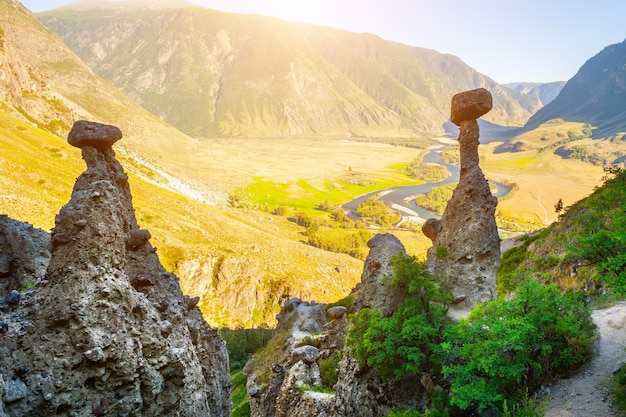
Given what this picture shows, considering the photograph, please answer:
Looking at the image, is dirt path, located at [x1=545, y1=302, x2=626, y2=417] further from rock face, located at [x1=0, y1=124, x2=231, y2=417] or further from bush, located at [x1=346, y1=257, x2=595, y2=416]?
rock face, located at [x1=0, y1=124, x2=231, y2=417]

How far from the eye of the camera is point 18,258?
20016 mm

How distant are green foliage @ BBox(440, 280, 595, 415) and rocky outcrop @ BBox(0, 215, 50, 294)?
827 inches

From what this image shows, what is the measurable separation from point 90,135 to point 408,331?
61.2 ft

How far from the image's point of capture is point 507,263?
56469mm

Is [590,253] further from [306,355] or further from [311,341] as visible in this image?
[311,341]

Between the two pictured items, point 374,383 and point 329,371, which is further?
point 329,371

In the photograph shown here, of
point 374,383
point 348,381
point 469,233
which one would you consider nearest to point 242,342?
point 348,381

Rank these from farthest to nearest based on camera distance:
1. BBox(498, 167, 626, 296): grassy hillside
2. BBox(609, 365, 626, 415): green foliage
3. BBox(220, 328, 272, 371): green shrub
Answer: BBox(220, 328, 272, 371): green shrub
BBox(498, 167, 626, 296): grassy hillside
BBox(609, 365, 626, 415): green foliage

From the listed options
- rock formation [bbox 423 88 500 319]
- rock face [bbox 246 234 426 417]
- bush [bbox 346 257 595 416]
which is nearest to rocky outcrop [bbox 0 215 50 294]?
rock face [bbox 246 234 426 417]

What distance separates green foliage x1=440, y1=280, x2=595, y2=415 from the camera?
16.7 meters

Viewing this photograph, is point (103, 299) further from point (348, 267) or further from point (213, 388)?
point (348, 267)

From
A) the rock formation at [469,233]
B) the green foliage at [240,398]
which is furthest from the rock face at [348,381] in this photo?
the green foliage at [240,398]

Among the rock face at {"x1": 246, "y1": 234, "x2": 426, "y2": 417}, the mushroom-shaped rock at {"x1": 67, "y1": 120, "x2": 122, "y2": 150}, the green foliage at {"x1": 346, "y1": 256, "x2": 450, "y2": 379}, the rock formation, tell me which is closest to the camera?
the mushroom-shaped rock at {"x1": 67, "y1": 120, "x2": 122, "y2": 150}

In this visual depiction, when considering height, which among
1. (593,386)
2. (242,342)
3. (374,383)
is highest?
(593,386)
